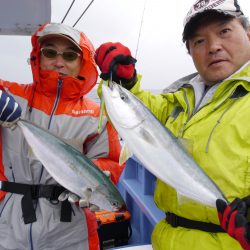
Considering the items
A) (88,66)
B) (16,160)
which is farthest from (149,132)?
(88,66)

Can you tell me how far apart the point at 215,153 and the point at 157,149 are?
1.34 feet

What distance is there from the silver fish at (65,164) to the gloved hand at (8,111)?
0.17 ft

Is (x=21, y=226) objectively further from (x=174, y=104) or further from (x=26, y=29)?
(x=26, y=29)

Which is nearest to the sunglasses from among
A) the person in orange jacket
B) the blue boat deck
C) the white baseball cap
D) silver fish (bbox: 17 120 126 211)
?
the person in orange jacket

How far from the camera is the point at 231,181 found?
1.67 meters

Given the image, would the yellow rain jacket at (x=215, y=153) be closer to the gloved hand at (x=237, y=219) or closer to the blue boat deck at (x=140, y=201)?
the gloved hand at (x=237, y=219)

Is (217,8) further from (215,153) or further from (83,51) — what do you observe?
(83,51)

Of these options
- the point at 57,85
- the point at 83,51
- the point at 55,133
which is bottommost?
the point at 55,133

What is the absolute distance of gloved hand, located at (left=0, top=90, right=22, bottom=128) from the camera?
6.52 ft

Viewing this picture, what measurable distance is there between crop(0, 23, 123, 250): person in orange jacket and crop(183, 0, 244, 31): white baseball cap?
1.04 metres

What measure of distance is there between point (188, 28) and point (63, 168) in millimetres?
1402

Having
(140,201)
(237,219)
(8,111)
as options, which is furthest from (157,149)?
(140,201)

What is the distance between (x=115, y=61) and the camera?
1977 mm

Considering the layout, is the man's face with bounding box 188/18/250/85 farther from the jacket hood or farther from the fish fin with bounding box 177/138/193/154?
the jacket hood
